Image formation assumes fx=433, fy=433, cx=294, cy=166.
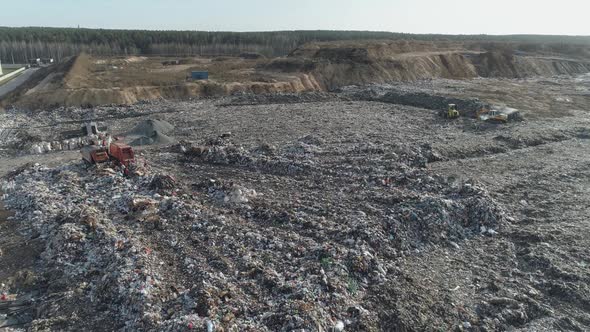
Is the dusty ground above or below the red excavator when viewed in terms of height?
below

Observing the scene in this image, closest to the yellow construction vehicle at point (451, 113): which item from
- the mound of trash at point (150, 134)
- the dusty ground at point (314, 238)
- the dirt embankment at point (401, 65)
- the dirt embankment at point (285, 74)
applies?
the dusty ground at point (314, 238)

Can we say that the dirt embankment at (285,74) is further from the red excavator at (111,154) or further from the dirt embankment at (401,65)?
the red excavator at (111,154)

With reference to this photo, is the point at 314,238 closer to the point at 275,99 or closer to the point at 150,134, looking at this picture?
the point at 150,134

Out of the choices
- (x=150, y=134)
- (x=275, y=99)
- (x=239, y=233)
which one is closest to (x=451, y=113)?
(x=275, y=99)

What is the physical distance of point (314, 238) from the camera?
428 inches

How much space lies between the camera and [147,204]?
12.4 m

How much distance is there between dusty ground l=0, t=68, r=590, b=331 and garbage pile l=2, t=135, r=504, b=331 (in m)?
0.05

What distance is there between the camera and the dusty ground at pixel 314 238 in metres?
8.38

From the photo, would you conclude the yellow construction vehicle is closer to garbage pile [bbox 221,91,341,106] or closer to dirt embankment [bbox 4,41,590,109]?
garbage pile [bbox 221,91,341,106]

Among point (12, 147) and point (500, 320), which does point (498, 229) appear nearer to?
point (500, 320)

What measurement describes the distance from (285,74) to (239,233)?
3074 centimetres

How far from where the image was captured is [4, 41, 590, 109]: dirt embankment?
101 ft

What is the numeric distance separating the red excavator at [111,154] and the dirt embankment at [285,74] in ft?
50.2

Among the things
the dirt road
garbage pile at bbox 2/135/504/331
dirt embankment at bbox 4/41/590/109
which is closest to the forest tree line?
dirt embankment at bbox 4/41/590/109
